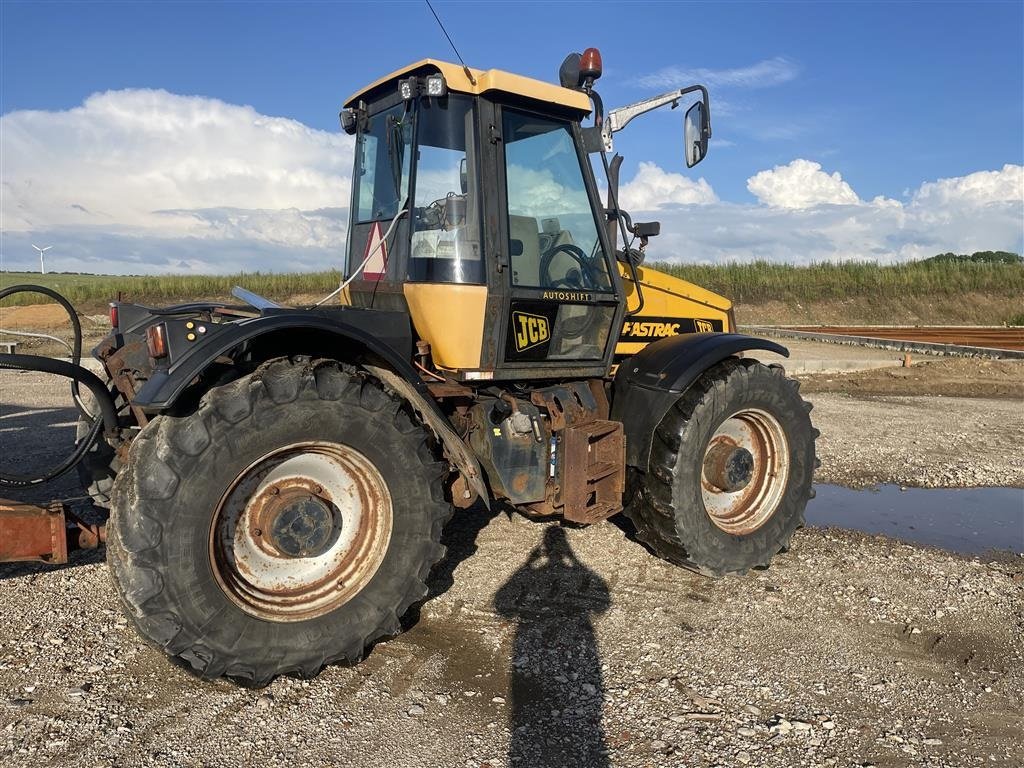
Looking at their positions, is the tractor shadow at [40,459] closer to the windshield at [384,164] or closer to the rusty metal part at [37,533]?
the rusty metal part at [37,533]

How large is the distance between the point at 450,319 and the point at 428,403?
0.56 metres

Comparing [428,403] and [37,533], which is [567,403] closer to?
[428,403]

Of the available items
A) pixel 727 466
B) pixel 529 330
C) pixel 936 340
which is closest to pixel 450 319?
pixel 529 330

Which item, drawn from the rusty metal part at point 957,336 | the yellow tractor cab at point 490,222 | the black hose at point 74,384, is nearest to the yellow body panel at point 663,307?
the yellow tractor cab at point 490,222

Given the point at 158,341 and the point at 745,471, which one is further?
the point at 745,471

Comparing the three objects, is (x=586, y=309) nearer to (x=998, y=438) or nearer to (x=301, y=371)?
(x=301, y=371)

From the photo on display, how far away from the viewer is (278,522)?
3.49 m

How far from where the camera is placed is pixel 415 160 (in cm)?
424

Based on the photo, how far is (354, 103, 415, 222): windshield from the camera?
4.29 meters

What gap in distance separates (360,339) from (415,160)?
48.8 inches

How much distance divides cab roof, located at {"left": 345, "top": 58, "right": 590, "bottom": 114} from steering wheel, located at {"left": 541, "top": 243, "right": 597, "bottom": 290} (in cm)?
83

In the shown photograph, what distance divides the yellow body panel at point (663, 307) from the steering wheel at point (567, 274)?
298 millimetres

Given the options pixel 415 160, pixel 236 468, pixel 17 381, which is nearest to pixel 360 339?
pixel 236 468

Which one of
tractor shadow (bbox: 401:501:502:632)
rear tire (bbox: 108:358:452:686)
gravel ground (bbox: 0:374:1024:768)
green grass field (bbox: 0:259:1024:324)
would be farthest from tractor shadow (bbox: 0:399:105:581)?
green grass field (bbox: 0:259:1024:324)
